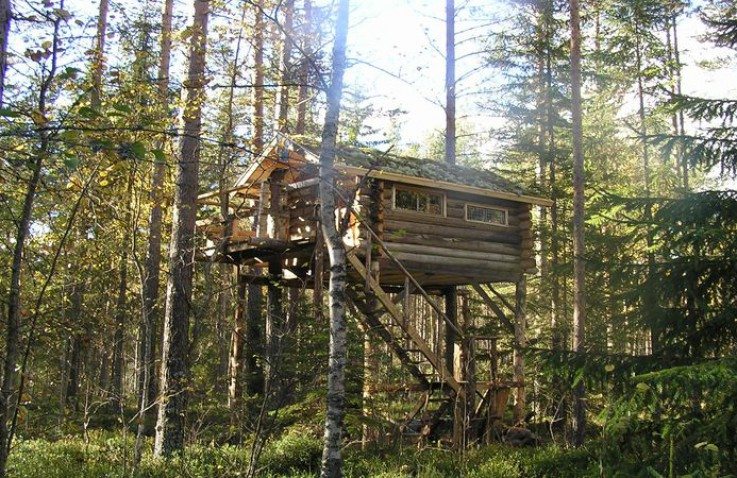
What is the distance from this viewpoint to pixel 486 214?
18562 millimetres

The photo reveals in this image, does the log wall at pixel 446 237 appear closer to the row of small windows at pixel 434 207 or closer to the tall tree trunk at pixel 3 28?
the row of small windows at pixel 434 207

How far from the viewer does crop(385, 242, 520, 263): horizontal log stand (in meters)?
16.7

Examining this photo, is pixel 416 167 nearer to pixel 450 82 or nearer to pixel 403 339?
pixel 403 339

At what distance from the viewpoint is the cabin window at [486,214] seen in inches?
720

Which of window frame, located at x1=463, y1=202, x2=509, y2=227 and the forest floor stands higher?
window frame, located at x1=463, y1=202, x2=509, y2=227

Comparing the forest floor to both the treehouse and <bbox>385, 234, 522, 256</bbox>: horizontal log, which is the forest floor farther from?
<bbox>385, 234, 522, 256</bbox>: horizontal log

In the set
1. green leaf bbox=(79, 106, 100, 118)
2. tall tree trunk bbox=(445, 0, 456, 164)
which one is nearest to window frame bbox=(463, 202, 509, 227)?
tall tree trunk bbox=(445, 0, 456, 164)

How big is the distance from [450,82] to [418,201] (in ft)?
30.8

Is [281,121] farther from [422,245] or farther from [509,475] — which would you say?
[509,475]

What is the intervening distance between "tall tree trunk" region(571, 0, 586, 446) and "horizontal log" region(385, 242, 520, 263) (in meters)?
2.10

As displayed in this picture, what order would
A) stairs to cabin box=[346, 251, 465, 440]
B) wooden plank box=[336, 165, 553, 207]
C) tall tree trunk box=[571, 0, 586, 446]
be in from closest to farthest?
wooden plank box=[336, 165, 553, 207]
stairs to cabin box=[346, 251, 465, 440]
tall tree trunk box=[571, 0, 586, 446]

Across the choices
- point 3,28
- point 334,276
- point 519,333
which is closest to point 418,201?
point 519,333

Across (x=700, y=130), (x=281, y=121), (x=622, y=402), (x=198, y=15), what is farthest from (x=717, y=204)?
(x=198, y=15)

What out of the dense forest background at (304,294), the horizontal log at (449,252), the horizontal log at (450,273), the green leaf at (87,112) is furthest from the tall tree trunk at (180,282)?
the green leaf at (87,112)
